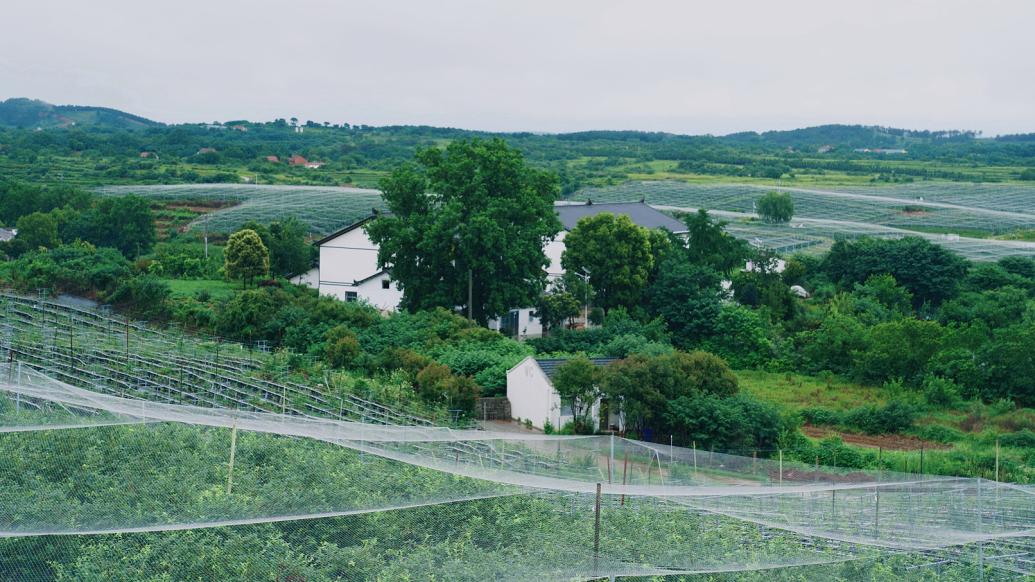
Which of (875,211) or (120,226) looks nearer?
(120,226)

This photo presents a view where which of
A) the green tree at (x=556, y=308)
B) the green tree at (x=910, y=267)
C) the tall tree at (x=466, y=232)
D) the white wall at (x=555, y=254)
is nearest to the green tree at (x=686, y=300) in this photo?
the green tree at (x=556, y=308)

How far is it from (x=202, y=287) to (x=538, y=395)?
678 inches

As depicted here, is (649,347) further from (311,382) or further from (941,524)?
(941,524)

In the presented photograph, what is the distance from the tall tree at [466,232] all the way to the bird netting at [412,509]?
14311 mm

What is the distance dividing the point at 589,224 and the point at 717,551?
798 inches

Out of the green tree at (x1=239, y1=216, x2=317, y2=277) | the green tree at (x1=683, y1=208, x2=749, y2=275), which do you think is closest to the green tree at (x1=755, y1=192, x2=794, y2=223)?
the green tree at (x1=683, y1=208, x2=749, y2=275)

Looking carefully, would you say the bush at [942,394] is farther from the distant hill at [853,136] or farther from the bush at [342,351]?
the distant hill at [853,136]

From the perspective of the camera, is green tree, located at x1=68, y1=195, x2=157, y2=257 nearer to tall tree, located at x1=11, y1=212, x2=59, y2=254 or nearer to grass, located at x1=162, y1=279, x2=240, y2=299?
tall tree, located at x1=11, y1=212, x2=59, y2=254

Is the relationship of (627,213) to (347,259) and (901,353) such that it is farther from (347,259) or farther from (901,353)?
(901,353)

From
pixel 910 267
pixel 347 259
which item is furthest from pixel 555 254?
pixel 910 267

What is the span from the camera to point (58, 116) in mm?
189250

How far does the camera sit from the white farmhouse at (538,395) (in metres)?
18.5

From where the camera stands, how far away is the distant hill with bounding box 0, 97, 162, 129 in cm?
18388

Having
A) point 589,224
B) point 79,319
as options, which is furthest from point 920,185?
point 79,319
